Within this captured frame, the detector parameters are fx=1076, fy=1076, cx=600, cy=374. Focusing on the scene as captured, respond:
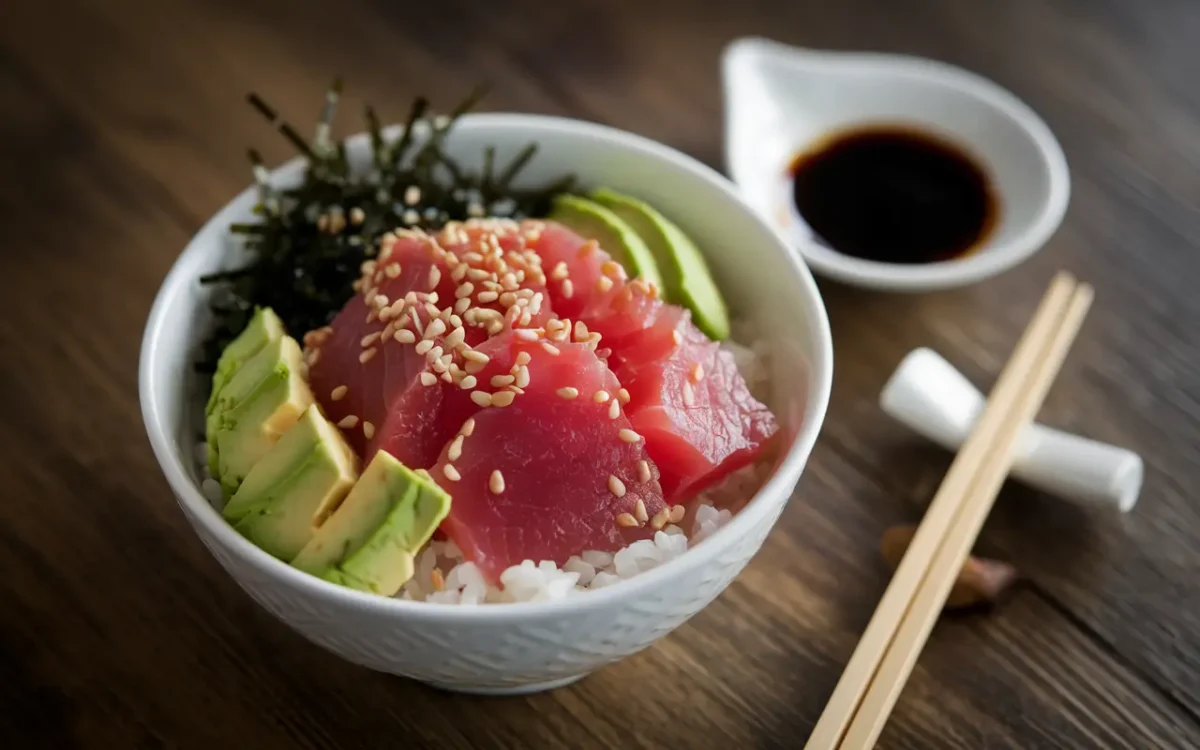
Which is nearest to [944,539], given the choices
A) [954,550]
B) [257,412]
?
[954,550]

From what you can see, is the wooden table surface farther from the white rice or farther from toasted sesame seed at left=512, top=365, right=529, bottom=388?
toasted sesame seed at left=512, top=365, right=529, bottom=388

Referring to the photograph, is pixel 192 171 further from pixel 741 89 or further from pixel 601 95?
pixel 741 89

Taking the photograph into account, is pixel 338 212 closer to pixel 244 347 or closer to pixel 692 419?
pixel 244 347

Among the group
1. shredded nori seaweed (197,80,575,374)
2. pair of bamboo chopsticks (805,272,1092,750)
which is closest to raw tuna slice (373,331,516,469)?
shredded nori seaweed (197,80,575,374)

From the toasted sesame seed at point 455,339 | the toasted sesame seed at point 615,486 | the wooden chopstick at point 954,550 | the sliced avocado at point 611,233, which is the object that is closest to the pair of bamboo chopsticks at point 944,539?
the wooden chopstick at point 954,550

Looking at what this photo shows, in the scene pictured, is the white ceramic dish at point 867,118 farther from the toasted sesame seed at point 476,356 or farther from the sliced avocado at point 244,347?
the sliced avocado at point 244,347

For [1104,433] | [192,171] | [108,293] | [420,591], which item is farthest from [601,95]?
[420,591]
